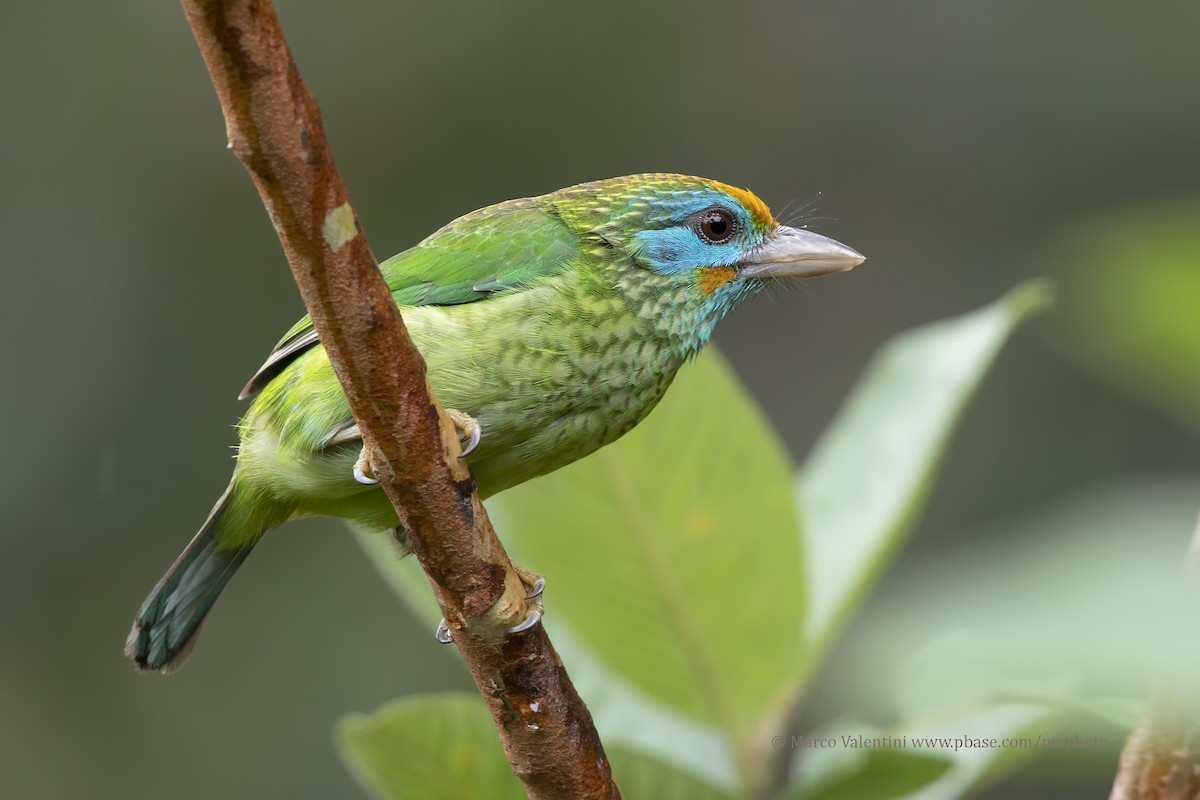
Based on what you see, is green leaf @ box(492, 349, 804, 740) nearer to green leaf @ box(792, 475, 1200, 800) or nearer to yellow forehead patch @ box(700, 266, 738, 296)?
yellow forehead patch @ box(700, 266, 738, 296)

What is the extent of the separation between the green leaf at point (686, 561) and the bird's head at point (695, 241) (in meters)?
0.29

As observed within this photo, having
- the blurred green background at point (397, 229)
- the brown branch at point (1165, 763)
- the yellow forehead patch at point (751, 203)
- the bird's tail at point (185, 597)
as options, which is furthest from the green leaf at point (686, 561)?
the blurred green background at point (397, 229)

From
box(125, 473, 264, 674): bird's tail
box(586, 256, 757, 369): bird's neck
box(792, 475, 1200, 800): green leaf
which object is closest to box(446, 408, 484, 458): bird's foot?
box(586, 256, 757, 369): bird's neck

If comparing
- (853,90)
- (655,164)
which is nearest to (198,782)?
(655,164)

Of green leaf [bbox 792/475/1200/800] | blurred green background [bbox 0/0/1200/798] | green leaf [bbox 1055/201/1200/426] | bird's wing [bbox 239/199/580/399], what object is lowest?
blurred green background [bbox 0/0/1200/798]

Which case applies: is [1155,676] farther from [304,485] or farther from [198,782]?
[198,782]

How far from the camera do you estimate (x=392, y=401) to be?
1.65 meters

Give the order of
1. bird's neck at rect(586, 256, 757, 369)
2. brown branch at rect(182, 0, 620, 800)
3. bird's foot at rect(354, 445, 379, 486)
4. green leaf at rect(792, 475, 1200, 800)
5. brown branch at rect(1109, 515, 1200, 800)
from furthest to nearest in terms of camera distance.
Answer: bird's neck at rect(586, 256, 757, 369)
bird's foot at rect(354, 445, 379, 486)
brown branch at rect(1109, 515, 1200, 800)
brown branch at rect(182, 0, 620, 800)
green leaf at rect(792, 475, 1200, 800)

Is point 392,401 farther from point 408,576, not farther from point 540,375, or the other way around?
point 408,576

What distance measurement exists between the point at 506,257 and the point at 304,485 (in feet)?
1.90

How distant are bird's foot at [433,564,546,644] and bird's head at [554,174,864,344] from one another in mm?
597

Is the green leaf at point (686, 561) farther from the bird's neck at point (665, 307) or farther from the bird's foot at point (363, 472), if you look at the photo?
the bird's foot at point (363, 472)

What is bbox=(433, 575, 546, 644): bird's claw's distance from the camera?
1.90 m

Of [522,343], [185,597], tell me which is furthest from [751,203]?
[185,597]
